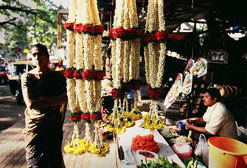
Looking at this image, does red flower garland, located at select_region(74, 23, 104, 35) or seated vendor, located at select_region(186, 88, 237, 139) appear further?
seated vendor, located at select_region(186, 88, 237, 139)

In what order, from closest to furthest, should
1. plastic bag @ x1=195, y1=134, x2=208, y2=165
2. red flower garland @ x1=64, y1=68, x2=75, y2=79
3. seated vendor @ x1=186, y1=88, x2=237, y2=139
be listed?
red flower garland @ x1=64, y1=68, x2=75, y2=79 < plastic bag @ x1=195, y1=134, x2=208, y2=165 < seated vendor @ x1=186, y1=88, x2=237, y2=139

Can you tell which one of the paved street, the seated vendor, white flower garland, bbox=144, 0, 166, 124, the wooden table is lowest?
the paved street

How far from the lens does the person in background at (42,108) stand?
86.5 inches

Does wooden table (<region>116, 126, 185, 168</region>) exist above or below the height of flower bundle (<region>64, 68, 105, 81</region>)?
below

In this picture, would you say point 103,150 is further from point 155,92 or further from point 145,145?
point 145,145

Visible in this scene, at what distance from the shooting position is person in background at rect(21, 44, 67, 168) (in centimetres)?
220

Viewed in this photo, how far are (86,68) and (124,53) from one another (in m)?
0.34

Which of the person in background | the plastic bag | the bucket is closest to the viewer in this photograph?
the bucket

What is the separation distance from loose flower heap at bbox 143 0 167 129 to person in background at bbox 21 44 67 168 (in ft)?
4.51

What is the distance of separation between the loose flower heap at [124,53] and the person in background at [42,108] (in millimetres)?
1194

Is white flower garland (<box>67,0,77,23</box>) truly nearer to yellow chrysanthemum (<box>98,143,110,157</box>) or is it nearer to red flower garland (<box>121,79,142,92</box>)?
red flower garland (<box>121,79,142,92</box>)

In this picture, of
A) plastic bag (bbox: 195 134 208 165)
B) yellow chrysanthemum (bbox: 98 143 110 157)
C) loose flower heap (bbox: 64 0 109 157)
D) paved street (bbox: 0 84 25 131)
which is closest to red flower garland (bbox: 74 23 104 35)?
loose flower heap (bbox: 64 0 109 157)

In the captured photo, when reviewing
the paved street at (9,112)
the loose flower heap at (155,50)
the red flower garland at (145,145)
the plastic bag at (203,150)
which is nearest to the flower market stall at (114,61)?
the loose flower heap at (155,50)

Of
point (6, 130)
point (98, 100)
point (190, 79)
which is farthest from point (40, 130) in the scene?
point (6, 130)
